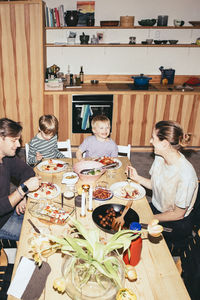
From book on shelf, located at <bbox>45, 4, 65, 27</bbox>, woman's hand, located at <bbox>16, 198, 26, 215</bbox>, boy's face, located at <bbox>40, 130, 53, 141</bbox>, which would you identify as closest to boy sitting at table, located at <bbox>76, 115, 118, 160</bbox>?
boy's face, located at <bbox>40, 130, 53, 141</bbox>

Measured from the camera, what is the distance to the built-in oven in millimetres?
4285

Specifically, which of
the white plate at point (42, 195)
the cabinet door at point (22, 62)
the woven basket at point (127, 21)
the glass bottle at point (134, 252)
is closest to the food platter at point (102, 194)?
the white plate at point (42, 195)

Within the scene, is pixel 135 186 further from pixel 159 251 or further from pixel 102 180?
pixel 159 251

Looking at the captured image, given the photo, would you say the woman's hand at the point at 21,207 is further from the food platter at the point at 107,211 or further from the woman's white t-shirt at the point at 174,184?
the woman's white t-shirt at the point at 174,184

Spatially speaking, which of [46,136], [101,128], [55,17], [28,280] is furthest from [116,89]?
[28,280]

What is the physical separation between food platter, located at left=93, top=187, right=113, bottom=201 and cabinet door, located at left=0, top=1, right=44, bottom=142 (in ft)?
8.79

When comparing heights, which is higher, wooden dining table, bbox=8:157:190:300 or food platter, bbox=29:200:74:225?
food platter, bbox=29:200:74:225

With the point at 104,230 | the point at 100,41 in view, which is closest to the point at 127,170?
the point at 104,230

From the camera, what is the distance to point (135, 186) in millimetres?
2086

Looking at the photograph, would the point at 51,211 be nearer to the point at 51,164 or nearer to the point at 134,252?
the point at 134,252

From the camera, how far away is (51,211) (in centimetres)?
170

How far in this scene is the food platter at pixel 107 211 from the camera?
1.59m

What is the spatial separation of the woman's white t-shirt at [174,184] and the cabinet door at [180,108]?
2.39 m

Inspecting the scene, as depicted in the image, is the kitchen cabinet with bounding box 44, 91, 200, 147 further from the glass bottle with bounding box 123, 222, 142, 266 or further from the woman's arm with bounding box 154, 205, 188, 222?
the glass bottle with bounding box 123, 222, 142, 266
